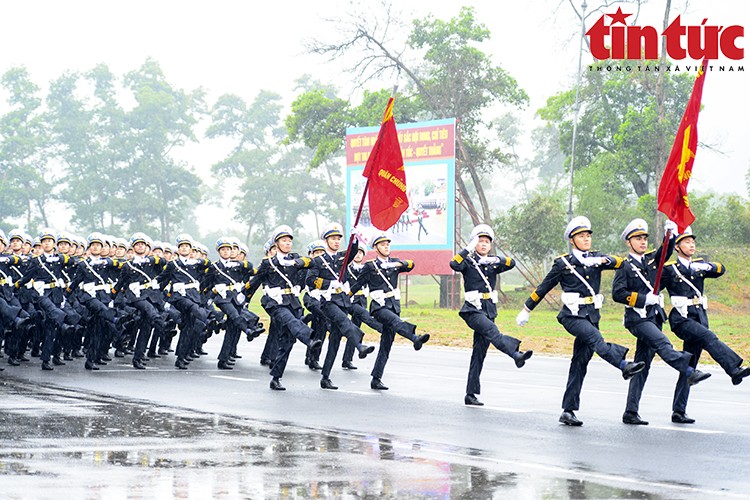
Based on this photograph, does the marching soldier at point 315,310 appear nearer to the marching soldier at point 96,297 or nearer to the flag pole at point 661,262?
the marching soldier at point 96,297

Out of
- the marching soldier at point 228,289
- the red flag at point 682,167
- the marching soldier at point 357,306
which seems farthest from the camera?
the marching soldier at point 228,289

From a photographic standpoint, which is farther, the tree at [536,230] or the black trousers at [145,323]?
the tree at [536,230]

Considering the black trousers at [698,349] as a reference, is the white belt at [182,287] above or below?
above

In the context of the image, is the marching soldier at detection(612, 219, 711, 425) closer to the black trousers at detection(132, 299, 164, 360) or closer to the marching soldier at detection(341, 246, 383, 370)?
the marching soldier at detection(341, 246, 383, 370)

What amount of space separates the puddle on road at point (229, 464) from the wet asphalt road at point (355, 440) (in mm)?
15

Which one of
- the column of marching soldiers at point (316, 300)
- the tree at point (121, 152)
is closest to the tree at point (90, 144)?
the tree at point (121, 152)

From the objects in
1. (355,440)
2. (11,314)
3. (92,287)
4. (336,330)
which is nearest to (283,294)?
(336,330)

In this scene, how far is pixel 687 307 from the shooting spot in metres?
12.1

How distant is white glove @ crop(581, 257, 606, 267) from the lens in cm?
1219

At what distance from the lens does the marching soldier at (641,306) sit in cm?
1183

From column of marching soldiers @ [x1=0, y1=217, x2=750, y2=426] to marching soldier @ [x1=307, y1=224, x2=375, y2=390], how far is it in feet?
0.06

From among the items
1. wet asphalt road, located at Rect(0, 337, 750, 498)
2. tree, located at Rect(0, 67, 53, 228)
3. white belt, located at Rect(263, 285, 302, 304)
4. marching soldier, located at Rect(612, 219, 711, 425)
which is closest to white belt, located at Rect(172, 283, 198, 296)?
wet asphalt road, located at Rect(0, 337, 750, 498)

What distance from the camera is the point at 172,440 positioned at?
1050 centimetres

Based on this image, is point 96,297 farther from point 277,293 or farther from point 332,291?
point 332,291
